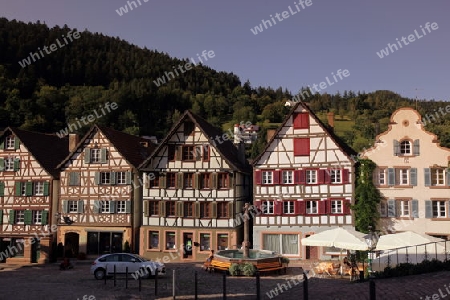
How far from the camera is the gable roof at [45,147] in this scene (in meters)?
38.1

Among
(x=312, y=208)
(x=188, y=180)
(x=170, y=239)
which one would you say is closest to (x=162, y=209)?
(x=170, y=239)

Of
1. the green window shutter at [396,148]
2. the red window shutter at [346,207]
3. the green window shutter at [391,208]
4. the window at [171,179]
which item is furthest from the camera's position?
the window at [171,179]

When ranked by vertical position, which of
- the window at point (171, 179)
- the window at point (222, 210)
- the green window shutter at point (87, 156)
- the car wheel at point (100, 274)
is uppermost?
the green window shutter at point (87, 156)

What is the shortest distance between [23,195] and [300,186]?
2198 centimetres

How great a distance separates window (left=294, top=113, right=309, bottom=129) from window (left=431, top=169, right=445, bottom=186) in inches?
355

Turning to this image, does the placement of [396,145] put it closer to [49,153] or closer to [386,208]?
[386,208]

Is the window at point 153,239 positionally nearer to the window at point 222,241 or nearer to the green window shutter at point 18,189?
the window at point 222,241

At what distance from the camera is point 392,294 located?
13.1 metres

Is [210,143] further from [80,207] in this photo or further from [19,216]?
[19,216]

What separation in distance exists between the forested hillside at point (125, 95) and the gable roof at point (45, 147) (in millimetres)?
37201

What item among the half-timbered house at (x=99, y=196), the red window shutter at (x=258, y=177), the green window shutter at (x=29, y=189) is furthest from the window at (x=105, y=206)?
the red window shutter at (x=258, y=177)

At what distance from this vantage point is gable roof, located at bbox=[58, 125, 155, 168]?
122ft

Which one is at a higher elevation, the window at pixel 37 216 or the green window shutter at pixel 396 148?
the green window shutter at pixel 396 148

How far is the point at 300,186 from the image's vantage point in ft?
111
